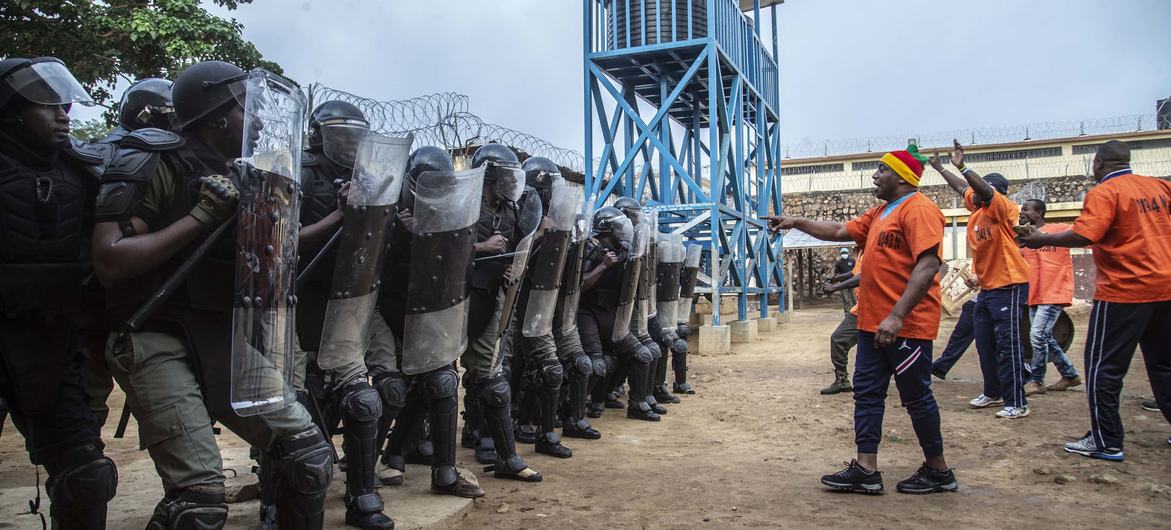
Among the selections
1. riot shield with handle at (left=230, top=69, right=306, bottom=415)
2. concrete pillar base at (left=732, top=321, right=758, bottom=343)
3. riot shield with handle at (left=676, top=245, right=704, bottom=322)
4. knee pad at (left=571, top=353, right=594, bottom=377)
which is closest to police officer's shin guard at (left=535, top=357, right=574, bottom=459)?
knee pad at (left=571, top=353, right=594, bottom=377)

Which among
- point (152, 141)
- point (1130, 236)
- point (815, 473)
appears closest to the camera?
point (152, 141)

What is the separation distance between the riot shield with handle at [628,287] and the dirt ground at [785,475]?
2.57 ft

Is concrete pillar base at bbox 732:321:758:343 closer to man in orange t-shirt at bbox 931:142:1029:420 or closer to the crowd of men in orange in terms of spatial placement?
man in orange t-shirt at bbox 931:142:1029:420

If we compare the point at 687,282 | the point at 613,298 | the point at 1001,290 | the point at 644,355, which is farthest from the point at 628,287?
the point at 1001,290

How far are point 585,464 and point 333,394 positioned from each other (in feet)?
6.40

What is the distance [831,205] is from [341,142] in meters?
23.0

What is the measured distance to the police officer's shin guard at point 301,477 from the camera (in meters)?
2.41

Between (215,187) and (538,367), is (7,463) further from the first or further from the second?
(215,187)

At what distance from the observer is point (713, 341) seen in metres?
11.1

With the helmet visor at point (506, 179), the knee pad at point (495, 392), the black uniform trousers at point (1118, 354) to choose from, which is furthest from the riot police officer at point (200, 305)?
the black uniform trousers at point (1118, 354)

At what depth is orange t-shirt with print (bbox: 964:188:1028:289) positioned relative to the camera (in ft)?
19.2

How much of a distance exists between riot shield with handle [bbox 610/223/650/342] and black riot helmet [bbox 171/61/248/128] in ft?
12.6

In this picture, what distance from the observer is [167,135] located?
7.76ft

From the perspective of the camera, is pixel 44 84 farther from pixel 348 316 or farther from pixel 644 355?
pixel 644 355
